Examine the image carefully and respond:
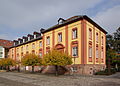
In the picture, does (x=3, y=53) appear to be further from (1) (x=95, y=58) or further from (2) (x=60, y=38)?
(1) (x=95, y=58)

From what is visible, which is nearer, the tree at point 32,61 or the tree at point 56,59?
the tree at point 56,59

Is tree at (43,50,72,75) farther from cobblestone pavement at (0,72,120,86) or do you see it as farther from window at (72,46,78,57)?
cobblestone pavement at (0,72,120,86)

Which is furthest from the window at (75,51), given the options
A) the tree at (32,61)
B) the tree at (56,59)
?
the tree at (32,61)

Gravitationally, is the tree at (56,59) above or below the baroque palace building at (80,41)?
below

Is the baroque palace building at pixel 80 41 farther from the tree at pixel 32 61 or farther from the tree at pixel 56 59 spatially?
the tree at pixel 32 61

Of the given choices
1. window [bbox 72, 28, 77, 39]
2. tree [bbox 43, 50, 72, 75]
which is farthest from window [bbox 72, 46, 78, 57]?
tree [bbox 43, 50, 72, 75]

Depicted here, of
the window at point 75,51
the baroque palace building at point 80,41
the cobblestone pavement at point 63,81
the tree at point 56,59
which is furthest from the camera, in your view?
the window at point 75,51

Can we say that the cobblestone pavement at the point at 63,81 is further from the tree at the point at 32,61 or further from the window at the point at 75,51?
the tree at the point at 32,61

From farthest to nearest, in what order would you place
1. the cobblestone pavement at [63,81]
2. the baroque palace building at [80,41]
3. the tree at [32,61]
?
the tree at [32,61] < the baroque palace building at [80,41] < the cobblestone pavement at [63,81]

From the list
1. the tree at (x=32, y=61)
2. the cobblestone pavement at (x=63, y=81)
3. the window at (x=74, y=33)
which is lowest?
the cobblestone pavement at (x=63, y=81)

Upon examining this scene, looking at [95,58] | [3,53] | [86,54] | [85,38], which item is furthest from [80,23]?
[3,53]

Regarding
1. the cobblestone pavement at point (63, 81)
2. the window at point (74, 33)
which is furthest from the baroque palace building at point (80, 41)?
the cobblestone pavement at point (63, 81)

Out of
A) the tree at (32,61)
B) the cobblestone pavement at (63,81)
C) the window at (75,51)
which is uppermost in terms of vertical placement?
the window at (75,51)

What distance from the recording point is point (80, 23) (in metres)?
21.5
